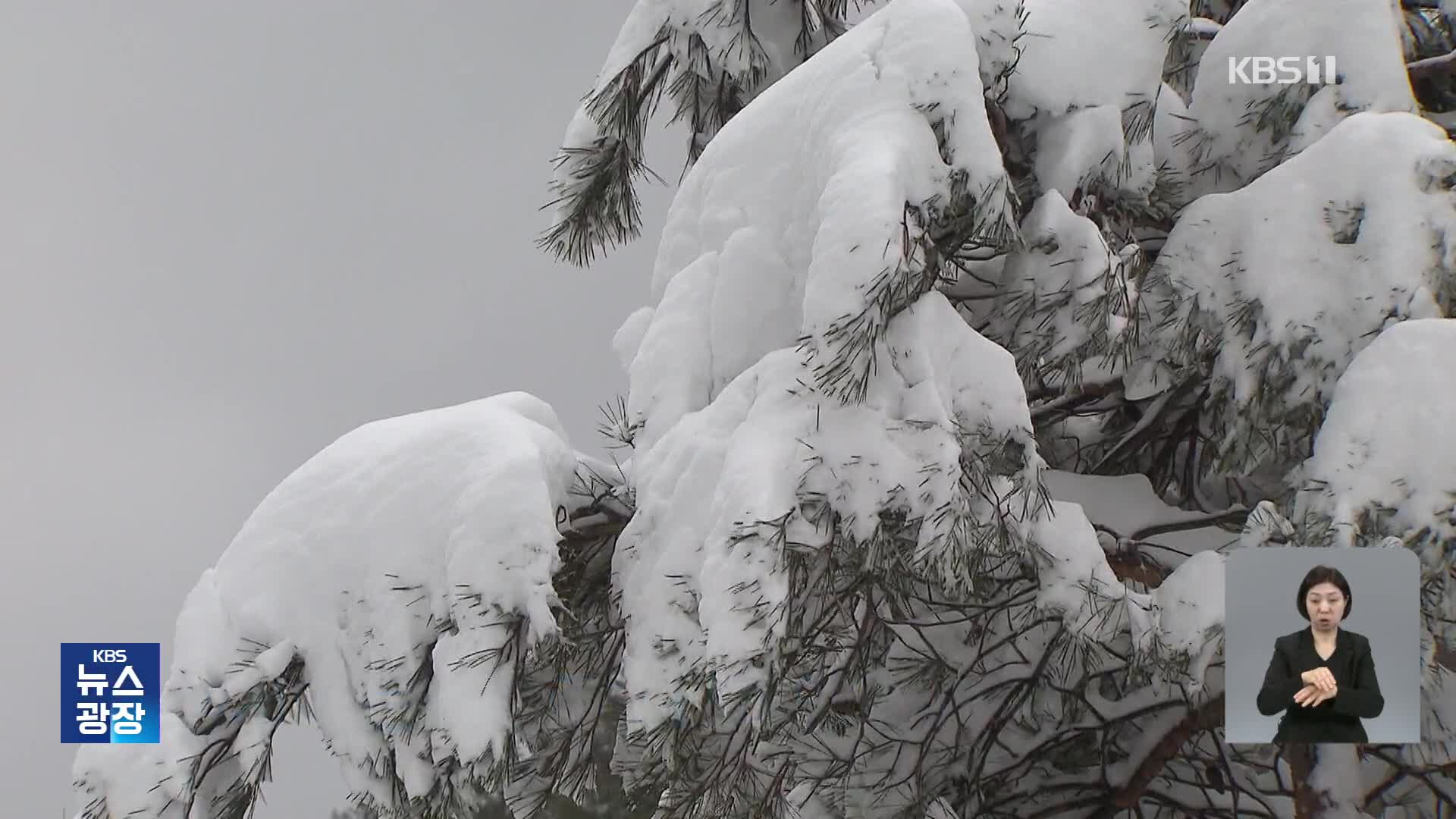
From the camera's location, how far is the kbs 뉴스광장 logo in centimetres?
397

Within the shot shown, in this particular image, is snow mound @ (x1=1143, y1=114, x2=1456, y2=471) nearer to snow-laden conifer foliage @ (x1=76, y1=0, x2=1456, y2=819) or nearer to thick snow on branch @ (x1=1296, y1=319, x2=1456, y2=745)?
snow-laden conifer foliage @ (x1=76, y1=0, x2=1456, y2=819)

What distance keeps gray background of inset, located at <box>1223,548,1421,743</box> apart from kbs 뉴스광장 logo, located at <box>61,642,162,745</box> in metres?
2.96

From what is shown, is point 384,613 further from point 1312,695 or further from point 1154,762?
point 1154,762

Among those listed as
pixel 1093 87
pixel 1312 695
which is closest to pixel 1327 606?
pixel 1312 695

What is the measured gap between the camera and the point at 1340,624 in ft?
7.74

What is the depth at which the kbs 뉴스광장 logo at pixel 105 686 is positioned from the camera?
3973 mm

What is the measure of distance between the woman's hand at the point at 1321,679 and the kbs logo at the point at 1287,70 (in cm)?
148

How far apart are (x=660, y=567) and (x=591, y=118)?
2322 mm

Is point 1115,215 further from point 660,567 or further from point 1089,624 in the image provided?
point 660,567

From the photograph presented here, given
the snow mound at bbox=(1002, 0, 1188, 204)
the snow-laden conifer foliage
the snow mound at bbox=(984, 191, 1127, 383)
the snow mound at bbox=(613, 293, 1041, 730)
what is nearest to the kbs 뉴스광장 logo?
the snow-laden conifer foliage

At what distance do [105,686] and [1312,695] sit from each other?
12.2 ft

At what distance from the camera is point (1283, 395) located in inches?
108

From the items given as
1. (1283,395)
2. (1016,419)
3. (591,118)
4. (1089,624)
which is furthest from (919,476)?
(591,118)

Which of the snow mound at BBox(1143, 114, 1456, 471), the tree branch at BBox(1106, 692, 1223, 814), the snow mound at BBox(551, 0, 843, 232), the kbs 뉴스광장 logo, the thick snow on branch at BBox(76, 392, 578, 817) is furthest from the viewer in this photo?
the snow mound at BBox(551, 0, 843, 232)
